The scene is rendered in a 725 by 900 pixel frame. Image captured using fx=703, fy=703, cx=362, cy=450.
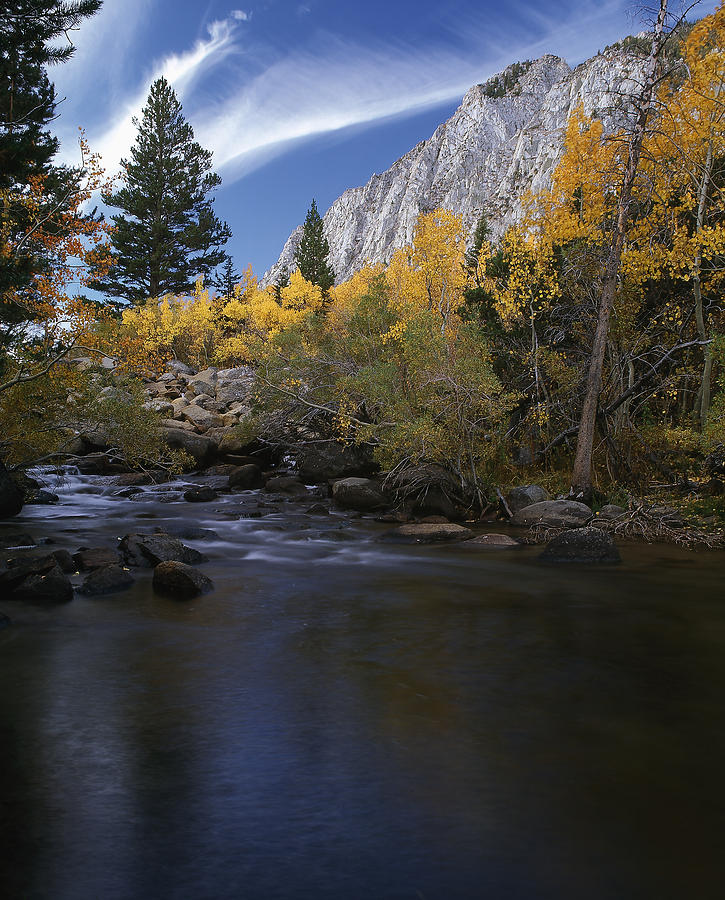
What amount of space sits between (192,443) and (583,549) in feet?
56.5

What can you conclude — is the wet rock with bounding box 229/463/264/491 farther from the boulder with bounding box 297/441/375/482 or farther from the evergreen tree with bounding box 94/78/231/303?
the evergreen tree with bounding box 94/78/231/303

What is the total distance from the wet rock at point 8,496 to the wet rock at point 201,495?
488 centimetres

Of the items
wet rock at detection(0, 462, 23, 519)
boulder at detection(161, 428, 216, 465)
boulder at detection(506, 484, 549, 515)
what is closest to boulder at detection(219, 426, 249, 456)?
boulder at detection(161, 428, 216, 465)

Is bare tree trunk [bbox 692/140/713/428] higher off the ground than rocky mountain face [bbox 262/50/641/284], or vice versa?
rocky mountain face [bbox 262/50/641/284]

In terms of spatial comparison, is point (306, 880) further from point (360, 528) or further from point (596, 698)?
point (360, 528)

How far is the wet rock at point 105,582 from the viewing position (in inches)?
416

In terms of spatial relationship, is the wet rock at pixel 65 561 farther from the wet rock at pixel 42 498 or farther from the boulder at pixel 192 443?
the boulder at pixel 192 443

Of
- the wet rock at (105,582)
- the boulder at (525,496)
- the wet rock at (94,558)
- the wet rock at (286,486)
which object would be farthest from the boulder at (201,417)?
the wet rock at (105,582)

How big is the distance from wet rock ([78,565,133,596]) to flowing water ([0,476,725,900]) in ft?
0.77

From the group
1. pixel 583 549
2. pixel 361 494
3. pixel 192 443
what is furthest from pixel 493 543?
pixel 192 443

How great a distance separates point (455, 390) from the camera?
16.6 meters

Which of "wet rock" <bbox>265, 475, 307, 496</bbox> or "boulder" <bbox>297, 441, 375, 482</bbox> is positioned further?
"boulder" <bbox>297, 441, 375, 482</bbox>

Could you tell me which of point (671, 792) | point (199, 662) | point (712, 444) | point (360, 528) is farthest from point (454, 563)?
point (671, 792)

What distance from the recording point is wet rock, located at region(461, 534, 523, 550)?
47.8 feet
